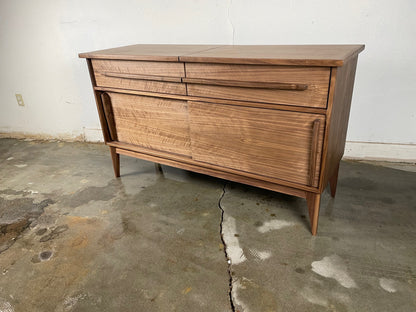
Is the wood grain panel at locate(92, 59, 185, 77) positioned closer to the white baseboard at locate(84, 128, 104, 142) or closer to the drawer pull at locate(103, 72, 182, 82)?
the drawer pull at locate(103, 72, 182, 82)

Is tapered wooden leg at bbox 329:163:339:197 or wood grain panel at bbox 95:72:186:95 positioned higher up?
wood grain panel at bbox 95:72:186:95

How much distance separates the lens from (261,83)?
1.21m

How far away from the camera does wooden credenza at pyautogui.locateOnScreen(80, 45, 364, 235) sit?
116 centimetres

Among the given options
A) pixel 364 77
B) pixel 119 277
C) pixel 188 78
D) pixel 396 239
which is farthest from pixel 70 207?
pixel 364 77

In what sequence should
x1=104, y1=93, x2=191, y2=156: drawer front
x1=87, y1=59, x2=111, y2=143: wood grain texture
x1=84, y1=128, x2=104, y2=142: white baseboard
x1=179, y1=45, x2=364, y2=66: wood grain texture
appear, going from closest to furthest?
1. x1=179, y1=45, x2=364, y2=66: wood grain texture
2. x1=104, y1=93, x2=191, y2=156: drawer front
3. x1=87, y1=59, x2=111, y2=143: wood grain texture
4. x1=84, y1=128, x2=104, y2=142: white baseboard

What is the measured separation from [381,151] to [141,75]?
1571 mm

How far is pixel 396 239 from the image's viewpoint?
1.34 meters

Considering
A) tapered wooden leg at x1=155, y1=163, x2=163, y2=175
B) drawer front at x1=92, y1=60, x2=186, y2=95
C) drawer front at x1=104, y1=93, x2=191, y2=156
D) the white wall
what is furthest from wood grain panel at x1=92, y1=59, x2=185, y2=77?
tapered wooden leg at x1=155, y1=163, x2=163, y2=175

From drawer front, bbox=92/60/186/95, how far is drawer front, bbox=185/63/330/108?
0.08 metres

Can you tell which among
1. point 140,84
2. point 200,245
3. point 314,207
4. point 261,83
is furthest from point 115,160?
point 314,207

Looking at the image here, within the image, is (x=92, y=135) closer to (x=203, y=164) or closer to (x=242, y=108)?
(x=203, y=164)

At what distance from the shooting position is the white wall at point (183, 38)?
1719 millimetres

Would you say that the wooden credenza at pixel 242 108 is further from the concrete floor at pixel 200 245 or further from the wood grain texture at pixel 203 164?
the concrete floor at pixel 200 245

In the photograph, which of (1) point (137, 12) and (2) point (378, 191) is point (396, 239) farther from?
(1) point (137, 12)
